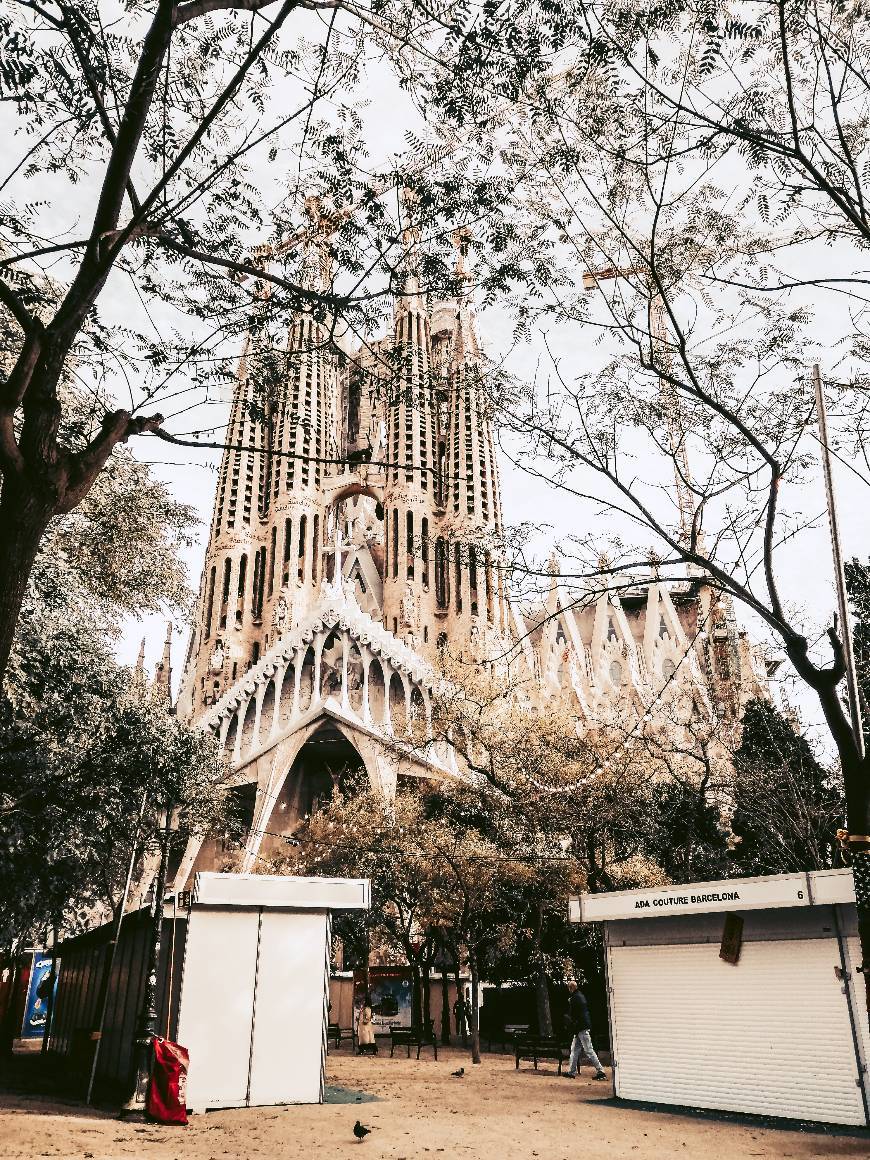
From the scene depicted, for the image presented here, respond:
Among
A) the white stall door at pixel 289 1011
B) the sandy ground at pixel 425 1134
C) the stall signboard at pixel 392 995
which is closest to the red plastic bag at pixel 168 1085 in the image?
the sandy ground at pixel 425 1134

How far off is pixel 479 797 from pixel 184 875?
22881mm

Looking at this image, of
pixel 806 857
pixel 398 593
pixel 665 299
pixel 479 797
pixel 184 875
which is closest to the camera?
pixel 665 299

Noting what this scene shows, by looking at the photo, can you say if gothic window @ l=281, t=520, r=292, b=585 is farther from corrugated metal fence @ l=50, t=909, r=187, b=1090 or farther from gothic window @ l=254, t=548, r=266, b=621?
corrugated metal fence @ l=50, t=909, r=187, b=1090

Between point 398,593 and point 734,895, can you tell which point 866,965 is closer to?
point 734,895

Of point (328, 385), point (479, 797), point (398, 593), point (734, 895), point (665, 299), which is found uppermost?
point (328, 385)

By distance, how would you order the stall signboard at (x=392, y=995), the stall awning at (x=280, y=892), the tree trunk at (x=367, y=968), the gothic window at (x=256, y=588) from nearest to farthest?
the stall awning at (x=280, y=892) → the tree trunk at (x=367, y=968) → the stall signboard at (x=392, y=995) → the gothic window at (x=256, y=588)

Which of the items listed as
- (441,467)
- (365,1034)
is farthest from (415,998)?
(441,467)

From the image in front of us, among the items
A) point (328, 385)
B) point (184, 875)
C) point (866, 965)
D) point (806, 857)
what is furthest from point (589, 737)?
point (328, 385)

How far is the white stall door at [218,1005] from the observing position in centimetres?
1162

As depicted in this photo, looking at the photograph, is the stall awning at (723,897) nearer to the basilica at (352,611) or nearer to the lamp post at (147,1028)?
the lamp post at (147,1028)

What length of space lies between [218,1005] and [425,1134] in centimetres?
322

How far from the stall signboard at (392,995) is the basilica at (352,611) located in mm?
9470

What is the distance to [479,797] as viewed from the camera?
24438mm

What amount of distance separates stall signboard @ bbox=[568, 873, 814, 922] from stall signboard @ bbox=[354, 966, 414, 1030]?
1642 cm
